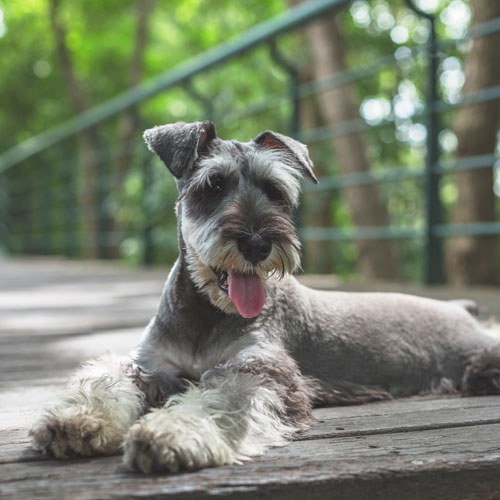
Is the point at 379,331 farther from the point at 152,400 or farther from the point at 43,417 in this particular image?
the point at 43,417

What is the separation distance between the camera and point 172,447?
1781mm

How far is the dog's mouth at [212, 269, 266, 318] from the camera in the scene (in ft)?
7.89

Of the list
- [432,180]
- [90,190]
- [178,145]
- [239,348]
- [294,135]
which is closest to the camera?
[239,348]

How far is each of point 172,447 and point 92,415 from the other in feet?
1.28

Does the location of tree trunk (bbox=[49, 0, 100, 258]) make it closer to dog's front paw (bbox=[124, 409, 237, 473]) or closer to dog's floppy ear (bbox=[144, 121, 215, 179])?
dog's floppy ear (bbox=[144, 121, 215, 179])

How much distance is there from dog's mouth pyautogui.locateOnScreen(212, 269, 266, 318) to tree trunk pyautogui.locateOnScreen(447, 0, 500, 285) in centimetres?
597

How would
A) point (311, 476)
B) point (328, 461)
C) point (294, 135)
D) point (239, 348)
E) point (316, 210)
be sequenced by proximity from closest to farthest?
point (311, 476) < point (328, 461) < point (239, 348) < point (294, 135) < point (316, 210)

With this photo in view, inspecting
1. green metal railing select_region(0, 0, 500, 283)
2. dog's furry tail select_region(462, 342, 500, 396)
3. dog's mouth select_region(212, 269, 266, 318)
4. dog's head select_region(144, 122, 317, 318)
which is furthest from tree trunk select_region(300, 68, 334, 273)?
dog's mouth select_region(212, 269, 266, 318)

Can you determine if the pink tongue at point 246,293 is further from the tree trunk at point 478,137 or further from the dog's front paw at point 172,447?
the tree trunk at point 478,137

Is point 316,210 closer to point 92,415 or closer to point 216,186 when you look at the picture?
point 216,186

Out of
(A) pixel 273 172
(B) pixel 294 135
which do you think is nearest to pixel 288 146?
(A) pixel 273 172

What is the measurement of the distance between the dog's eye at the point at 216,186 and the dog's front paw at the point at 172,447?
894 mm

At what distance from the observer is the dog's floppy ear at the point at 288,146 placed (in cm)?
279

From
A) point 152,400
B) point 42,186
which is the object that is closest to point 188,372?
point 152,400
